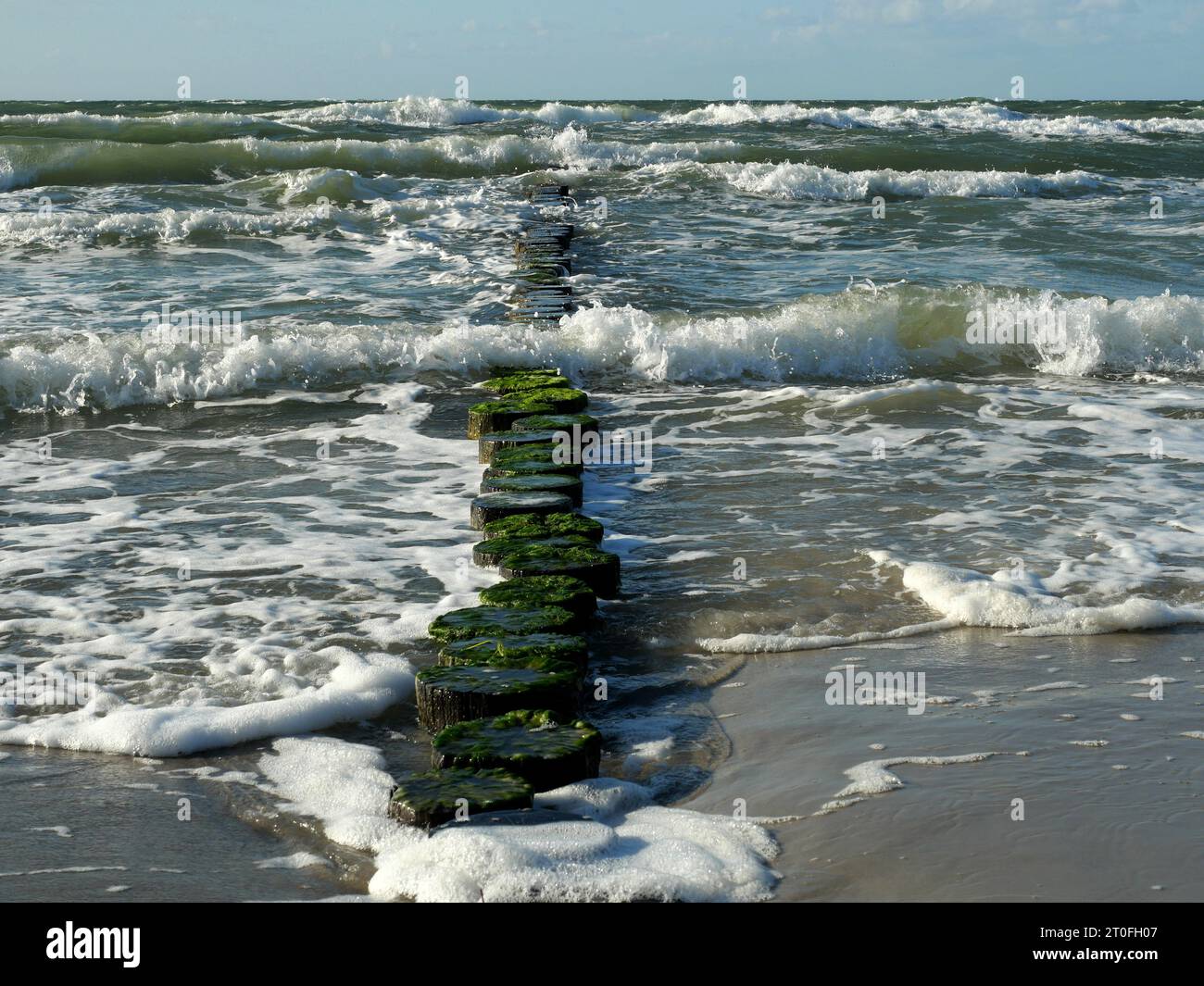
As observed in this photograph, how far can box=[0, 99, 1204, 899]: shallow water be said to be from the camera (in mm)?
3414

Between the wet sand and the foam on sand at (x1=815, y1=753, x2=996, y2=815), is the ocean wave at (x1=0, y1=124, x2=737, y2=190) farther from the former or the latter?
the foam on sand at (x1=815, y1=753, x2=996, y2=815)

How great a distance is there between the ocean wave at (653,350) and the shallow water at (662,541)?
3 centimetres

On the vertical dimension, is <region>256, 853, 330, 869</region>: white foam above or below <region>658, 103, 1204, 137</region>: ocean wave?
below

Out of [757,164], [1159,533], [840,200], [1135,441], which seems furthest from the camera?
[757,164]

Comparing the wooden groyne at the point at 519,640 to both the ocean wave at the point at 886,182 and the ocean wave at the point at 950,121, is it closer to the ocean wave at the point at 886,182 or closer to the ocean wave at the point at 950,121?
the ocean wave at the point at 886,182

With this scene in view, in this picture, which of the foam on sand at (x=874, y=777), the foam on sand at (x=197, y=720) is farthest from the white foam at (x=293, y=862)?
the foam on sand at (x=874, y=777)

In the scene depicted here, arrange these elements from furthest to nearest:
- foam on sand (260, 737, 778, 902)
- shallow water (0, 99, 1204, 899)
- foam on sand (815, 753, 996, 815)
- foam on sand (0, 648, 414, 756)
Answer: foam on sand (0, 648, 414, 756), foam on sand (815, 753, 996, 815), shallow water (0, 99, 1204, 899), foam on sand (260, 737, 778, 902)

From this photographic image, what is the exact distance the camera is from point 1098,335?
34.6 feet

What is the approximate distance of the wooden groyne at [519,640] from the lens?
3492 mm

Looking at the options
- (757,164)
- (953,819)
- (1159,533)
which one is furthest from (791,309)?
(757,164)

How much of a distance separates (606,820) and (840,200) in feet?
55.5

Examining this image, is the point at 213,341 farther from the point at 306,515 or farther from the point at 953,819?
the point at 953,819

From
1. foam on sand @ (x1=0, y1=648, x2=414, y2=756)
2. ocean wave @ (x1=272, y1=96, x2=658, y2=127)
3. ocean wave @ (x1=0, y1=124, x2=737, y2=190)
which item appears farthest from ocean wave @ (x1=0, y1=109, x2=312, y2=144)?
foam on sand @ (x1=0, y1=648, x2=414, y2=756)

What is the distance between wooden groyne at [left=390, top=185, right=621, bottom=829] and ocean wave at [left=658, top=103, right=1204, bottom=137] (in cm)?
2430
